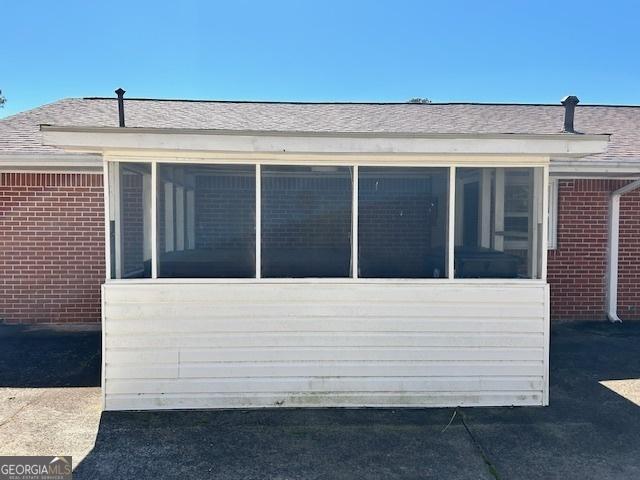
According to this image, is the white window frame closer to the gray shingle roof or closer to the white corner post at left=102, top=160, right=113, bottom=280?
the white corner post at left=102, top=160, right=113, bottom=280

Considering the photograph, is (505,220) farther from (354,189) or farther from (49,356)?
(49,356)

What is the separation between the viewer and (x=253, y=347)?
176 inches

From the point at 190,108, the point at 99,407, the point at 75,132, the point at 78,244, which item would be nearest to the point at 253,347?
the point at 99,407

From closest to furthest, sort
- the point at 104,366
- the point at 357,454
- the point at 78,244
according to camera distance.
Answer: the point at 357,454 < the point at 104,366 < the point at 78,244

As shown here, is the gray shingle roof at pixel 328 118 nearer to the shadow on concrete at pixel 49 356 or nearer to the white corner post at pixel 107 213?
the shadow on concrete at pixel 49 356

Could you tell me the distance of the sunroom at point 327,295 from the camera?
14.2ft

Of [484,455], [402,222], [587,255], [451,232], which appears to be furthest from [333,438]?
[587,255]

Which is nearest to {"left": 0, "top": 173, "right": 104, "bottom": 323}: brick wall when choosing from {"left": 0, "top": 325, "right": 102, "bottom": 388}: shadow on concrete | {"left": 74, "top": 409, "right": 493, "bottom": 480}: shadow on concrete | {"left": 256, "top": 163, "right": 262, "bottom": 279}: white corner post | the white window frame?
{"left": 0, "top": 325, "right": 102, "bottom": 388}: shadow on concrete

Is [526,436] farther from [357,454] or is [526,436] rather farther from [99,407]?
[99,407]

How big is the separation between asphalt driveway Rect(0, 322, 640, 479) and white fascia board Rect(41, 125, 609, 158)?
2.34 m

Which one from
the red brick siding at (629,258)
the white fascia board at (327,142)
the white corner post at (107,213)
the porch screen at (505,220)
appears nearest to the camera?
the white fascia board at (327,142)

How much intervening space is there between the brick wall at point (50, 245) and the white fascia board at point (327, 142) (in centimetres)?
361

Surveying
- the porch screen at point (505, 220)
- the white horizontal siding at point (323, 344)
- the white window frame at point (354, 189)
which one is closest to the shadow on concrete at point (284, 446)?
the white horizontal siding at point (323, 344)

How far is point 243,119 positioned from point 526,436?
619cm
